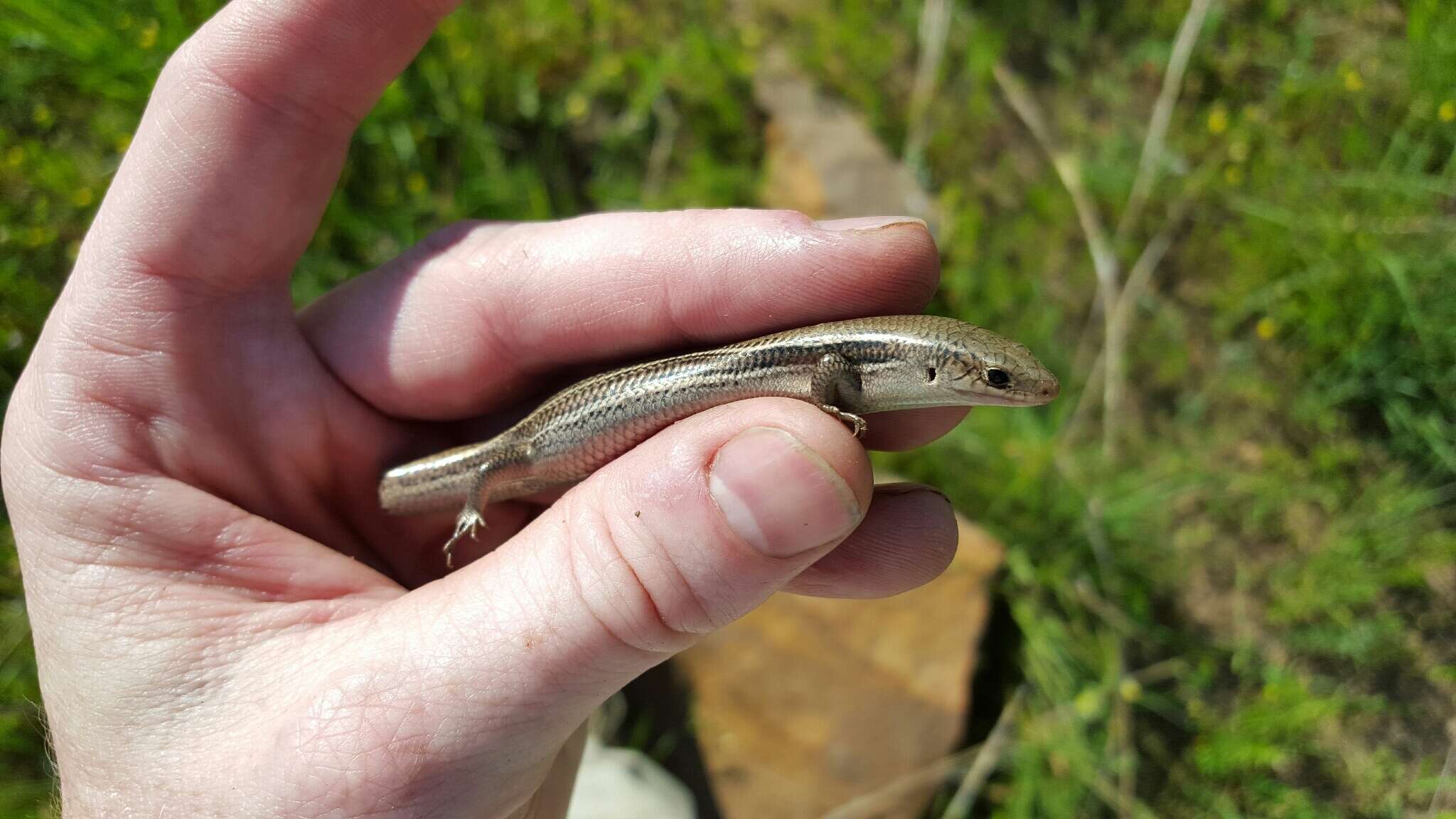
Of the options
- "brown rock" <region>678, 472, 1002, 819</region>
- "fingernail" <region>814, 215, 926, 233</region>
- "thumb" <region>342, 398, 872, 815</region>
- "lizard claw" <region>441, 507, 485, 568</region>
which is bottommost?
"brown rock" <region>678, 472, 1002, 819</region>

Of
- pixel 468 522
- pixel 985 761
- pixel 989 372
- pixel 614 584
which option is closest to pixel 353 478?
pixel 468 522

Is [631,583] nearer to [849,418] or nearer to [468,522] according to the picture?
[849,418]

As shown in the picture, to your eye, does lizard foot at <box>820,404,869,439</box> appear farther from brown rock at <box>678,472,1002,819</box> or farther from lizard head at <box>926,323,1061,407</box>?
brown rock at <box>678,472,1002,819</box>

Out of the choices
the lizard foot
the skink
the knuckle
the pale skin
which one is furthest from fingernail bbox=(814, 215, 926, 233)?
the knuckle

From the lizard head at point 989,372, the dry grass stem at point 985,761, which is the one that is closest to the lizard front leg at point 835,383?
the lizard head at point 989,372

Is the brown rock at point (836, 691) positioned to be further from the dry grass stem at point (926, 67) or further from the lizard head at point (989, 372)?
the dry grass stem at point (926, 67)

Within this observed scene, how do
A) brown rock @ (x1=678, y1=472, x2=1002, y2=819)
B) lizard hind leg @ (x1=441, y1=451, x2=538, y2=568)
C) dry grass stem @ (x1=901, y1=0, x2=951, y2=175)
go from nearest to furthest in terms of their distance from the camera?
lizard hind leg @ (x1=441, y1=451, x2=538, y2=568)
brown rock @ (x1=678, y1=472, x2=1002, y2=819)
dry grass stem @ (x1=901, y1=0, x2=951, y2=175)

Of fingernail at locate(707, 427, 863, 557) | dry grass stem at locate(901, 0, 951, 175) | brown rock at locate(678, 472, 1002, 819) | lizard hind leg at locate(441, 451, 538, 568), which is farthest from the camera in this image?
dry grass stem at locate(901, 0, 951, 175)

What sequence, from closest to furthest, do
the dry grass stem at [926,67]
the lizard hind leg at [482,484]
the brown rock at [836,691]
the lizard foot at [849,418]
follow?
the lizard foot at [849,418]
the lizard hind leg at [482,484]
the brown rock at [836,691]
the dry grass stem at [926,67]
